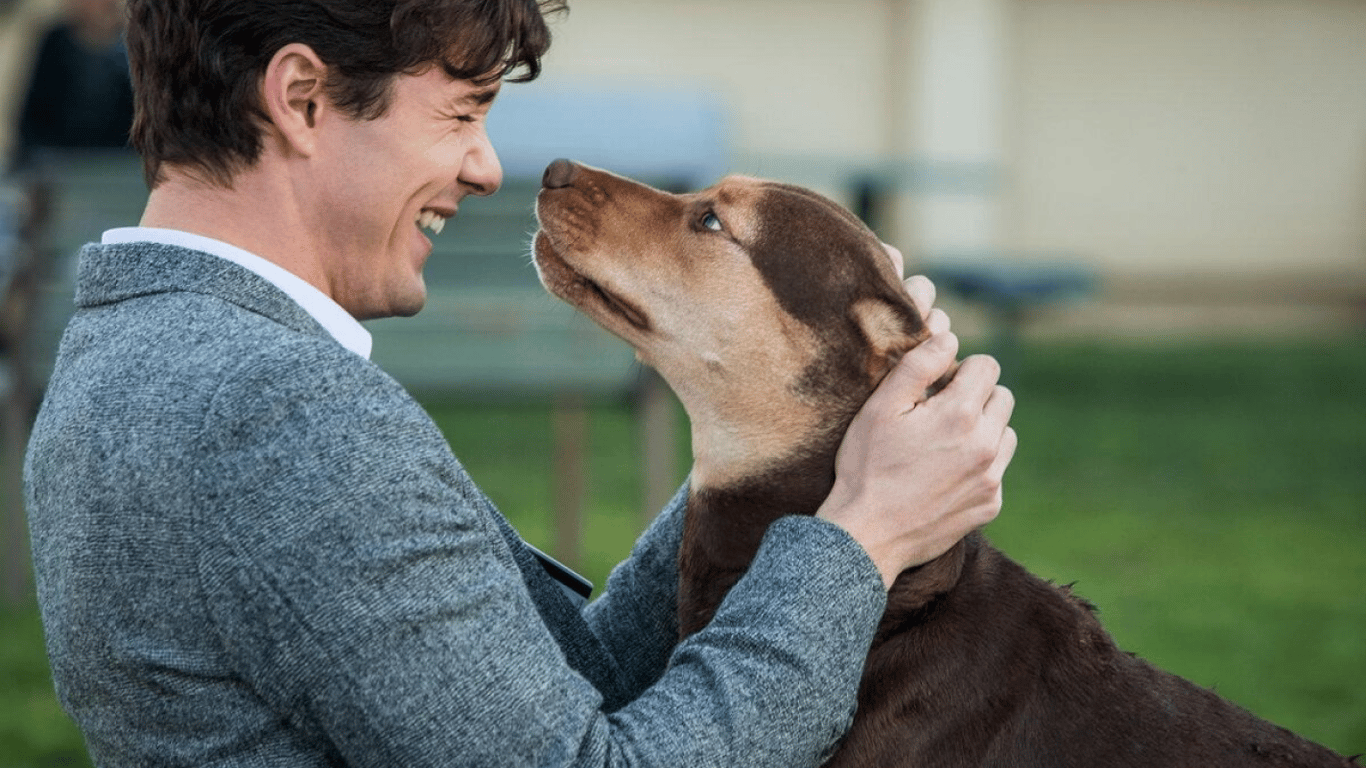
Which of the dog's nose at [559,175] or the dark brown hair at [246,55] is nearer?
the dark brown hair at [246,55]

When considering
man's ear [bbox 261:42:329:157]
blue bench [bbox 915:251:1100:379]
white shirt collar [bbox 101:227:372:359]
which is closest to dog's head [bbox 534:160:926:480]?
white shirt collar [bbox 101:227:372:359]

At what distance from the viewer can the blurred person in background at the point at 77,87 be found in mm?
8578

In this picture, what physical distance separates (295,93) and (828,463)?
3.11 feet

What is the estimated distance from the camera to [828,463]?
2574mm

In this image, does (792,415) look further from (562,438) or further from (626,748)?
(562,438)

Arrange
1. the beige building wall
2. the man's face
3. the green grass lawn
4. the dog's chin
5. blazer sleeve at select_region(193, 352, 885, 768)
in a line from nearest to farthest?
blazer sleeve at select_region(193, 352, 885, 768)
the man's face
the dog's chin
the green grass lawn
the beige building wall

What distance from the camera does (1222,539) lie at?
770 centimetres

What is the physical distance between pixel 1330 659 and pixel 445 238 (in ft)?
11.1

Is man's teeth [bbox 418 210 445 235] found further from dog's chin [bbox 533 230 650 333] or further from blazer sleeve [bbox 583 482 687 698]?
blazer sleeve [bbox 583 482 687 698]

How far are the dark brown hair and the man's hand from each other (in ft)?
2.36

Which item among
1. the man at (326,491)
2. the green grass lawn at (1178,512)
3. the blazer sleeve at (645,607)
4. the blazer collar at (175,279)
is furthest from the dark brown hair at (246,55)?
the green grass lawn at (1178,512)

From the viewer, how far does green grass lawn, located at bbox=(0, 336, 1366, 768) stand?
5.69 m

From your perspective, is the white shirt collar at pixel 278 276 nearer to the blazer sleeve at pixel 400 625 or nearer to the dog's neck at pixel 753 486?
the blazer sleeve at pixel 400 625

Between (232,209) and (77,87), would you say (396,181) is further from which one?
(77,87)
